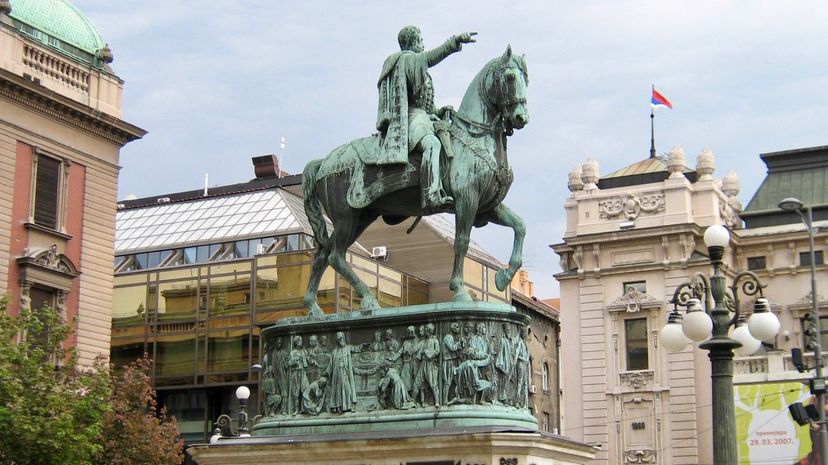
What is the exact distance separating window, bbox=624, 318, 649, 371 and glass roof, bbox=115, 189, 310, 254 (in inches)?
514

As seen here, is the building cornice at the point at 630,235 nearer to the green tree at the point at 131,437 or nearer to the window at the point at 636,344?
the window at the point at 636,344

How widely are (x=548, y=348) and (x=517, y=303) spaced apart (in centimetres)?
561

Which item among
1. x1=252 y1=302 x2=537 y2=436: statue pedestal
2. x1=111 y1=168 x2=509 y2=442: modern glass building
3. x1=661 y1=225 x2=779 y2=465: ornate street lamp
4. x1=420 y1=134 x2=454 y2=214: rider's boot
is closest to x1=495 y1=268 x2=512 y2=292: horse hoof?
x1=252 y1=302 x2=537 y2=436: statue pedestal

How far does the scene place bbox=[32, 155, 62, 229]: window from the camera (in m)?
37.3

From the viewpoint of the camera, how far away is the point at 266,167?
6469 cm

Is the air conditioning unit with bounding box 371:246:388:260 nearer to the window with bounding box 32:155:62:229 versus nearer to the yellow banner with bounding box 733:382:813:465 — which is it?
the yellow banner with bounding box 733:382:813:465

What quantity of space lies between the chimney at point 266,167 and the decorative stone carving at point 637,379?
70.5ft

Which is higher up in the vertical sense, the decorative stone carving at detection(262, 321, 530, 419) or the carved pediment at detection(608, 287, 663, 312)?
the carved pediment at detection(608, 287, 663, 312)

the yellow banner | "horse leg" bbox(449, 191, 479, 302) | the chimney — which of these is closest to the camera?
"horse leg" bbox(449, 191, 479, 302)

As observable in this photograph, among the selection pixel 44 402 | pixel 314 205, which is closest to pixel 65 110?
pixel 44 402

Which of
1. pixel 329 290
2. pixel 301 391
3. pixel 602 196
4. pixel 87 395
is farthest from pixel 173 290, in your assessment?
pixel 301 391

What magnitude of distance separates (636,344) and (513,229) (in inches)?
1417

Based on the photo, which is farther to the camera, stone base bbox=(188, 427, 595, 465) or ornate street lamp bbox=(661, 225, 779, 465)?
ornate street lamp bbox=(661, 225, 779, 465)

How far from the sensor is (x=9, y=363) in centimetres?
2900
